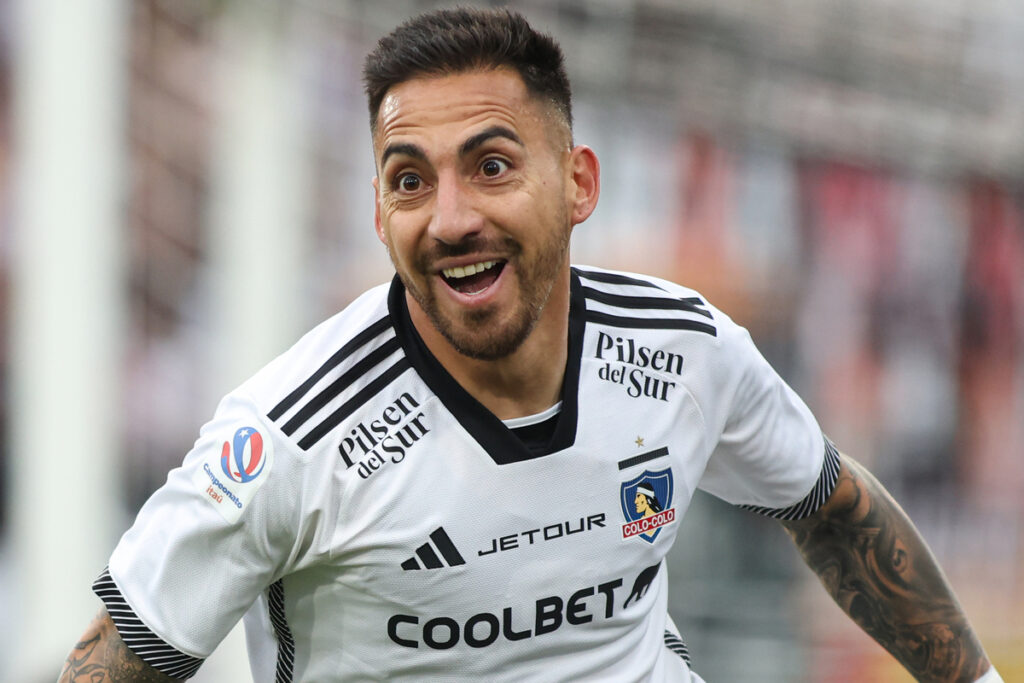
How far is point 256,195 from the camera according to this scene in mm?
6328

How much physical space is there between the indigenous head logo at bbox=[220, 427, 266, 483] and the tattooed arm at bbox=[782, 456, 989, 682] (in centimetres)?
121

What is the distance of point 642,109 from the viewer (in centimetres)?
635

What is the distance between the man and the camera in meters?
1.92

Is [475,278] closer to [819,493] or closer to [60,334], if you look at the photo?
[819,493]

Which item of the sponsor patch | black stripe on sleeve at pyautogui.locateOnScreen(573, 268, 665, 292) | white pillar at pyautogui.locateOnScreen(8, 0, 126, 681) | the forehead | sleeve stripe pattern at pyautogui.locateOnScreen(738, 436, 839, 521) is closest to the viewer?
the sponsor patch

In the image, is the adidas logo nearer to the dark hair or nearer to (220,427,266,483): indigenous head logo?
(220,427,266,483): indigenous head logo

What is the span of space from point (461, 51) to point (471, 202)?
0.84ft

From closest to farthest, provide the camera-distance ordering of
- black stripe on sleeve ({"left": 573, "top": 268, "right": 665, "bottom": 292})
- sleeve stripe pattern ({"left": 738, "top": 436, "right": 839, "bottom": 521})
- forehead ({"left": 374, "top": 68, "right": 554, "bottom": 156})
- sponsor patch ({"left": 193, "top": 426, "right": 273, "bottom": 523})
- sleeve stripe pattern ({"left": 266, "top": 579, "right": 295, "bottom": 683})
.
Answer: sponsor patch ({"left": 193, "top": 426, "right": 273, "bottom": 523}) → forehead ({"left": 374, "top": 68, "right": 554, "bottom": 156}) → sleeve stripe pattern ({"left": 266, "top": 579, "right": 295, "bottom": 683}) → black stripe on sleeve ({"left": 573, "top": 268, "right": 665, "bottom": 292}) → sleeve stripe pattern ({"left": 738, "top": 436, "right": 839, "bottom": 521})

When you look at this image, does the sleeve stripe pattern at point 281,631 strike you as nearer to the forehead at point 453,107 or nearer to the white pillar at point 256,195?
the forehead at point 453,107

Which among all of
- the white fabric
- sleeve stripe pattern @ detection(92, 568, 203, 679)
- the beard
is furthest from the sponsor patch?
the white fabric

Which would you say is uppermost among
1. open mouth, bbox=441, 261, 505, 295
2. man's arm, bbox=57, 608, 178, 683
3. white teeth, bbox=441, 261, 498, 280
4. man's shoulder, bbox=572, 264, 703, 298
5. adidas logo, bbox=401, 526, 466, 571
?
white teeth, bbox=441, 261, 498, 280

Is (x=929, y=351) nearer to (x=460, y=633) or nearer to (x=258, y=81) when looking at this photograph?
(x=258, y=81)

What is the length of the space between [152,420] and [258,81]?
176 centimetres

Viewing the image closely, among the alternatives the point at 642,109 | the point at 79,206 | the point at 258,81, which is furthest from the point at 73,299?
the point at 642,109
